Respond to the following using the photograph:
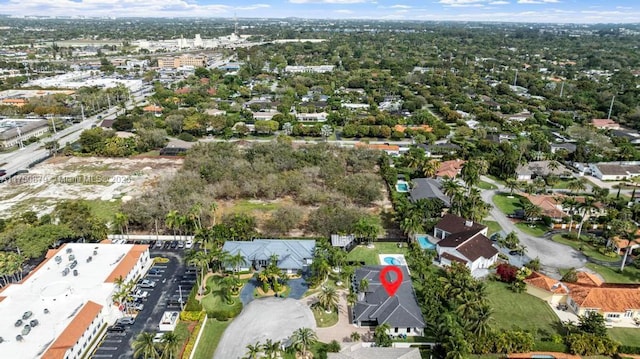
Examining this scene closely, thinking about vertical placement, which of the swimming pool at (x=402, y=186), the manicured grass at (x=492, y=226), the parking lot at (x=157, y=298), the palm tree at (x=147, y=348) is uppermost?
the palm tree at (x=147, y=348)

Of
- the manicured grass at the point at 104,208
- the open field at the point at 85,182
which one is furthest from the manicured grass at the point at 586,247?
the open field at the point at 85,182

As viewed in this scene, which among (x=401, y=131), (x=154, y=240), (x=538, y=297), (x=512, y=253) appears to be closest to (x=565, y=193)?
(x=512, y=253)

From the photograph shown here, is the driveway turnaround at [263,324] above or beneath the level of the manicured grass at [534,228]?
above

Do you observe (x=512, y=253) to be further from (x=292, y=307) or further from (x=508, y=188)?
(x=292, y=307)

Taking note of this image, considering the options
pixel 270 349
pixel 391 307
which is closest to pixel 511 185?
pixel 391 307

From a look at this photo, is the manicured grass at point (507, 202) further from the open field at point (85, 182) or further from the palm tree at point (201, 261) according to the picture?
the open field at point (85, 182)

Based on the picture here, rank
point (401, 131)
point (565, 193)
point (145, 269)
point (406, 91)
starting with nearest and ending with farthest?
point (145, 269) → point (565, 193) → point (401, 131) → point (406, 91)

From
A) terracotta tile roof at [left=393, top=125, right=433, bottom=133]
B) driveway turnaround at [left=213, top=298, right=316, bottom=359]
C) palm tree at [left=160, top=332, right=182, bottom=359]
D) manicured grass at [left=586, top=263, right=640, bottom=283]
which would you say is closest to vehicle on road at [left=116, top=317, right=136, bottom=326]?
palm tree at [left=160, top=332, right=182, bottom=359]
